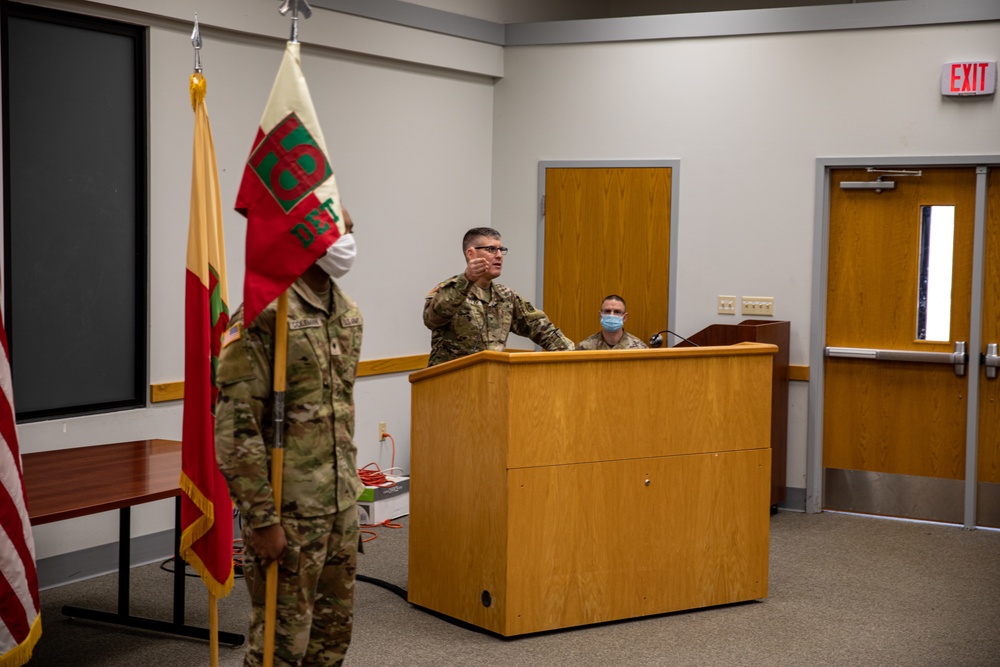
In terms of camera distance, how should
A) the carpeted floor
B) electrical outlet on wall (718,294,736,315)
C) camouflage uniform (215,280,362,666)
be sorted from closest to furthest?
camouflage uniform (215,280,362,666), the carpeted floor, electrical outlet on wall (718,294,736,315)

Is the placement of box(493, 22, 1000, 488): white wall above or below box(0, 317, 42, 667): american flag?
above

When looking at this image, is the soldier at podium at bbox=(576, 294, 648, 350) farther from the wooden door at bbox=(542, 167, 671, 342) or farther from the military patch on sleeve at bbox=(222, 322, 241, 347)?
the military patch on sleeve at bbox=(222, 322, 241, 347)

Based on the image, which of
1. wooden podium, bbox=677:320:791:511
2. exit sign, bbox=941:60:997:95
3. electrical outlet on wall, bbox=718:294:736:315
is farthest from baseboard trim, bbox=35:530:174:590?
exit sign, bbox=941:60:997:95

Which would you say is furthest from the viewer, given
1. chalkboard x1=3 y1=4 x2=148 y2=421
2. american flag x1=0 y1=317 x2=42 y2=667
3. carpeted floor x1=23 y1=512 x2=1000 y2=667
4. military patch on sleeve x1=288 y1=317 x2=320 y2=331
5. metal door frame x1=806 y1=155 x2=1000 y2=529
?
metal door frame x1=806 y1=155 x2=1000 y2=529

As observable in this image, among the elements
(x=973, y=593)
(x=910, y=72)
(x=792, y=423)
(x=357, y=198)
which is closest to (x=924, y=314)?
(x=792, y=423)

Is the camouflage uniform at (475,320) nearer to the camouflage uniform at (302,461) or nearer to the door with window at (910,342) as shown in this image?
the camouflage uniform at (302,461)

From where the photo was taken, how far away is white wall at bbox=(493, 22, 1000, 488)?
6.13 m

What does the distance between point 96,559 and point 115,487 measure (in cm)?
139

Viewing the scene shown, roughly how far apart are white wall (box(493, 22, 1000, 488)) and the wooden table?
135 inches

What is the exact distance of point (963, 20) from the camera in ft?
19.6

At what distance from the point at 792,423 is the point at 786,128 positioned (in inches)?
71.2

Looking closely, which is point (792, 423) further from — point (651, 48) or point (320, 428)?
point (320, 428)

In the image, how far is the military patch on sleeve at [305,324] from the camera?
2.80 m

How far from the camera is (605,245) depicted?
692cm
